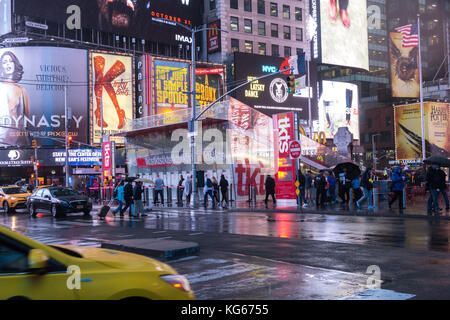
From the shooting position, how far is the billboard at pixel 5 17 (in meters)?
59.1

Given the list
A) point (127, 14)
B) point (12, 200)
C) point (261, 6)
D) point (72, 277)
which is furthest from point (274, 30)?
point (72, 277)

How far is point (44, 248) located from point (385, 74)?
4628 inches

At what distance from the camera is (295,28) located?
78688 mm

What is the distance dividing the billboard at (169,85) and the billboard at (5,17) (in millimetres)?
17743

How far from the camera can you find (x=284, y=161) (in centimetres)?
2742

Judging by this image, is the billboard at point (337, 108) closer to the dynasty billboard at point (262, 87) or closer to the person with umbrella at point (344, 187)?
the dynasty billboard at point (262, 87)

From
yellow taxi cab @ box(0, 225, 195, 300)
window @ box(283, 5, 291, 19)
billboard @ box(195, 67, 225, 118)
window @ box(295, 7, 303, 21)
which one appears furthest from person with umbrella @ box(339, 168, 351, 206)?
window @ box(295, 7, 303, 21)

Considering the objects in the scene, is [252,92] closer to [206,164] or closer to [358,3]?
[358,3]

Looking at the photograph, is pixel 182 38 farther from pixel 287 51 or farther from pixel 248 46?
pixel 287 51

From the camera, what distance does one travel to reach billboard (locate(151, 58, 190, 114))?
62.5 metres

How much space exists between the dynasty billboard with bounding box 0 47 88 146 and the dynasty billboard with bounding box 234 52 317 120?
68.2 ft

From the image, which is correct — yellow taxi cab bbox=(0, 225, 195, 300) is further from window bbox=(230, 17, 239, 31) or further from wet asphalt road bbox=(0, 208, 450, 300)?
window bbox=(230, 17, 239, 31)

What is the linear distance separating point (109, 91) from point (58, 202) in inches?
1557

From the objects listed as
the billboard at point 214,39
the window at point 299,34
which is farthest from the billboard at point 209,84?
the window at point 299,34
